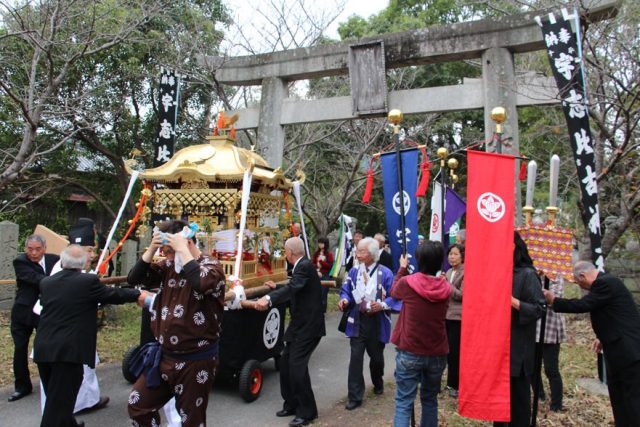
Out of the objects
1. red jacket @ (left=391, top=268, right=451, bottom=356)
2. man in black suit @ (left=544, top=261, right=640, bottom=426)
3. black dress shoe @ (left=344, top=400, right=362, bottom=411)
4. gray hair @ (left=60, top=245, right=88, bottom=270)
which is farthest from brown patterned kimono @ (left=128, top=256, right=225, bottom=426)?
man in black suit @ (left=544, top=261, right=640, bottom=426)

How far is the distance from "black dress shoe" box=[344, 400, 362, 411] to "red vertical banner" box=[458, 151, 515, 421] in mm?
1584

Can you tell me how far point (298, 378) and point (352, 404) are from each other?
2.96 feet

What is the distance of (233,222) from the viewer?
19.6ft

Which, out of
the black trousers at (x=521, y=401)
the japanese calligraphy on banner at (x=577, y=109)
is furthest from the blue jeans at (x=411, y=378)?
the japanese calligraphy on banner at (x=577, y=109)

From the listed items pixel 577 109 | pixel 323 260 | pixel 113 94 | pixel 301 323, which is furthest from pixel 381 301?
pixel 113 94

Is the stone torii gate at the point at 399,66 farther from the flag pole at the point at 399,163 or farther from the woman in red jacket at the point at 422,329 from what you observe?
the woman in red jacket at the point at 422,329

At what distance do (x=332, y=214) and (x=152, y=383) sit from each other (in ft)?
32.8

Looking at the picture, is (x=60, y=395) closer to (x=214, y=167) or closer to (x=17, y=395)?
(x=17, y=395)

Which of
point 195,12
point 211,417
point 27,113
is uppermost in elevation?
point 195,12

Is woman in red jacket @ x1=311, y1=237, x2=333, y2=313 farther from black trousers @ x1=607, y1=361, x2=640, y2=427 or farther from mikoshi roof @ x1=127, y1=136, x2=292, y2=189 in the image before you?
black trousers @ x1=607, y1=361, x2=640, y2=427

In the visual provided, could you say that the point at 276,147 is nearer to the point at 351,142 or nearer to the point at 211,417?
the point at 351,142

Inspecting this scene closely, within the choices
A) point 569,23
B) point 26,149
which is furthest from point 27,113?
point 569,23

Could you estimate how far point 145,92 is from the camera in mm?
12336

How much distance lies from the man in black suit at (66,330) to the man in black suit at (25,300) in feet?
5.13
